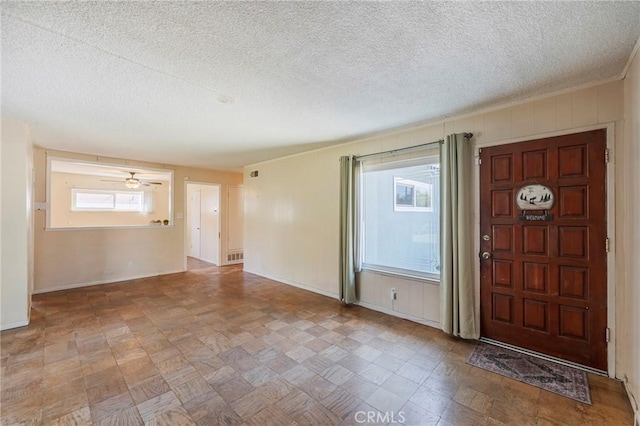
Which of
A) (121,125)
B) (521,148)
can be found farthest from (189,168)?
(521,148)

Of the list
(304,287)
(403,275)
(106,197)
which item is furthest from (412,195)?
(106,197)

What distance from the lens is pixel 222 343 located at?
2.88 m

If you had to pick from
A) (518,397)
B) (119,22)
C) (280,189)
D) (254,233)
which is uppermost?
(119,22)

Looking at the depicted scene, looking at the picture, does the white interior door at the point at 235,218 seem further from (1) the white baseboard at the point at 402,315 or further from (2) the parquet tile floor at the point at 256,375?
(1) the white baseboard at the point at 402,315

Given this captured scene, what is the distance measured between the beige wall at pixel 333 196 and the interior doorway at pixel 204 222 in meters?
1.44

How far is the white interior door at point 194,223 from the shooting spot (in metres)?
8.30

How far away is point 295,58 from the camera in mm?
1955

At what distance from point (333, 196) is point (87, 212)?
7467 mm

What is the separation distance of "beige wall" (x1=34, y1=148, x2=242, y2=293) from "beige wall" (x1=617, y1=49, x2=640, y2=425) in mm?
7203

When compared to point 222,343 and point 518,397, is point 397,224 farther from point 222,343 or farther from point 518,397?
point 222,343

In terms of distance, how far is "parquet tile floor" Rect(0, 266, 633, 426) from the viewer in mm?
1858

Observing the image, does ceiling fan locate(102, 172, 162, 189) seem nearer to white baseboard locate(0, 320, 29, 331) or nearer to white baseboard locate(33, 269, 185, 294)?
white baseboard locate(33, 269, 185, 294)

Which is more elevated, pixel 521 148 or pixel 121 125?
pixel 121 125

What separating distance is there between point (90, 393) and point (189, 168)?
5357mm
